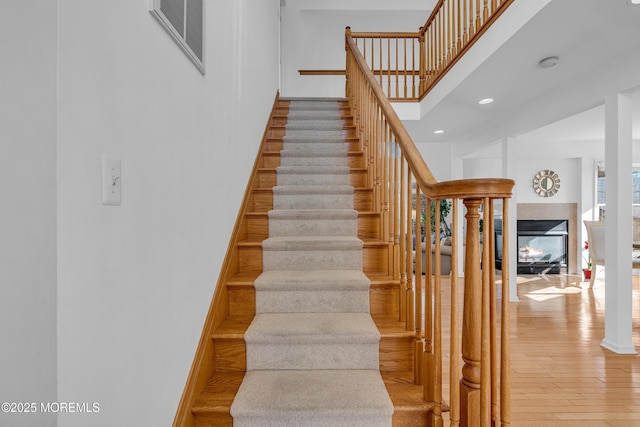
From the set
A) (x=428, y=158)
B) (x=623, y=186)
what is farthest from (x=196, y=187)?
(x=428, y=158)

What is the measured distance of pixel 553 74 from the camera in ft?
10.7

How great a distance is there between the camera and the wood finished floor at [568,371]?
198cm

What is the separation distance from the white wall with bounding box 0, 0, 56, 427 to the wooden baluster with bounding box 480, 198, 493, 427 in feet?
3.67

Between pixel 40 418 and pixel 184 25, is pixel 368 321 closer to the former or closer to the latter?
pixel 40 418

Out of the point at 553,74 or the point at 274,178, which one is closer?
the point at 274,178

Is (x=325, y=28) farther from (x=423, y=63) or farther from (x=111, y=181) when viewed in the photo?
(x=111, y=181)

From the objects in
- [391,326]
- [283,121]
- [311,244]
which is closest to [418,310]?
[391,326]

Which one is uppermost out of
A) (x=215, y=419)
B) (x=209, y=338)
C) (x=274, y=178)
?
(x=274, y=178)

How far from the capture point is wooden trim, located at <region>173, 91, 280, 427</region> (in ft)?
4.33

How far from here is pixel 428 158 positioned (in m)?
7.34

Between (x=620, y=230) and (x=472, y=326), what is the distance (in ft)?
8.91

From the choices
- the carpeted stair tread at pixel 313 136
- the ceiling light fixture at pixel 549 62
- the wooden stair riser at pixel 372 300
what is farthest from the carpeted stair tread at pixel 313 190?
the ceiling light fixture at pixel 549 62

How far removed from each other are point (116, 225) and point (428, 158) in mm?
7138

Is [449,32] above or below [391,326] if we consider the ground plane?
above
